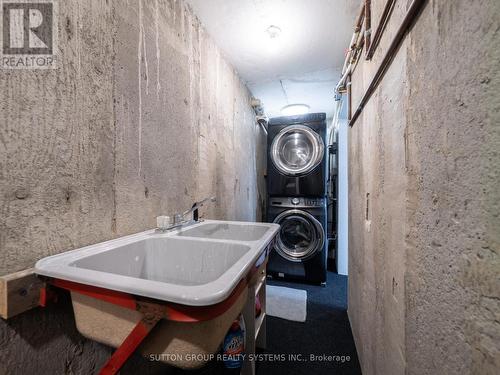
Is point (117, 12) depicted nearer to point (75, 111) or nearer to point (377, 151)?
point (75, 111)

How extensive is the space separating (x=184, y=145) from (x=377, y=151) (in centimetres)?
122

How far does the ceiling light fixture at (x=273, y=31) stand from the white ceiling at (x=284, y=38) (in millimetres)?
26

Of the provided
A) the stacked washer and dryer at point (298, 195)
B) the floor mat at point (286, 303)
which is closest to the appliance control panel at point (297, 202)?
the stacked washer and dryer at point (298, 195)

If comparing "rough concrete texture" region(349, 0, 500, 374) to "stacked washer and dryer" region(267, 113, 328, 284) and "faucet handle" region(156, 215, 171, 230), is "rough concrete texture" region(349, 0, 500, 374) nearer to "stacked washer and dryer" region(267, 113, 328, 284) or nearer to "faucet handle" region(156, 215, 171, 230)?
"faucet handle" region(156, 215, 171, 230)

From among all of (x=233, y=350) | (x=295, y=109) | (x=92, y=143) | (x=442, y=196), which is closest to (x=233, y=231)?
(x=233, y=350)

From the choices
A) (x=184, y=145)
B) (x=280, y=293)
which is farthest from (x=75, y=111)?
(x=280, y=293)

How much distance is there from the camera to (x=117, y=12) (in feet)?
3.24

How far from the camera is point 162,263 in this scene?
101 cm

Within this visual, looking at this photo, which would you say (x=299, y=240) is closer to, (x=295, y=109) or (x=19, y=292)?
(x=295, y=109)

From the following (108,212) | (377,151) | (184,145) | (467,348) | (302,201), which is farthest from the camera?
(302,201)

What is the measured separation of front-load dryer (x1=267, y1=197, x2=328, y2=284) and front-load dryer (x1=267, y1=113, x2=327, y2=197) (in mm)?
151

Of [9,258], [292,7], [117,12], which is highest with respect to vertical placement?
[292,7]

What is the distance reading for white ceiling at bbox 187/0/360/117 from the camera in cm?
149

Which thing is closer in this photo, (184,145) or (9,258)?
(9,258)
